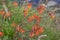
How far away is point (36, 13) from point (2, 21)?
0.54 metres

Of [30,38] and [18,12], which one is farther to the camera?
[18,12]

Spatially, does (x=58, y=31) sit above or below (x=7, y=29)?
below

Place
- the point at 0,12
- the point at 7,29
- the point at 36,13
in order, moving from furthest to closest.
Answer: the point at 36,13
the point at 0,12
the point at 7,29

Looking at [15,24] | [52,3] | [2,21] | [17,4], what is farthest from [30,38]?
[52,3]

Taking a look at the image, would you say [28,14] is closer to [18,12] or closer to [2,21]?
[18,12]

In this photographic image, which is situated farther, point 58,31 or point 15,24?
point 58,31

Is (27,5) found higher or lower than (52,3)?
higher

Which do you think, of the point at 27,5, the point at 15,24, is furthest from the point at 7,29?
the point at 27,5

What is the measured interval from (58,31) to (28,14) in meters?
0.51

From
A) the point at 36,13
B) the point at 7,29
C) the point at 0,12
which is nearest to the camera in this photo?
the point at 7,29

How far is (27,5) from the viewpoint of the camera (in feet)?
11.7

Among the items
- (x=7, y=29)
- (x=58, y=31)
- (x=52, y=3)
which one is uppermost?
(x=7, y=29)

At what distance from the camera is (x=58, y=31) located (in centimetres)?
354

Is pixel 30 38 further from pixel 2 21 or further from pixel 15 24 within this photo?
pixel 2 21
